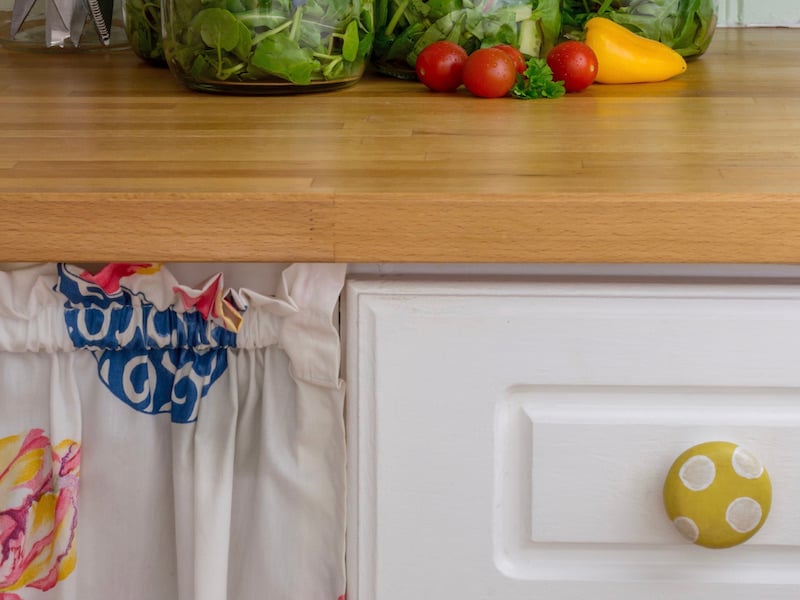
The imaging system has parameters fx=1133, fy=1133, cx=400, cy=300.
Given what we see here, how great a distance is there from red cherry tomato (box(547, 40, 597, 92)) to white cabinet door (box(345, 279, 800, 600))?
0.36m

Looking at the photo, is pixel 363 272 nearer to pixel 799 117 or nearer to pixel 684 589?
pixel 684 589

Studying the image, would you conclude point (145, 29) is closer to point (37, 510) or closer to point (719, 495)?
point (37, 510)

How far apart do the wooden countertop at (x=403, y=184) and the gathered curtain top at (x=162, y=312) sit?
0.13 ft

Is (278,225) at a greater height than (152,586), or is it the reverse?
(278,225)

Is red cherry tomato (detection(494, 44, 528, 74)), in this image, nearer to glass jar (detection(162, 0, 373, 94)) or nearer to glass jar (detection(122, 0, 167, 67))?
glass jar (detection(162, 0, 373, 94))

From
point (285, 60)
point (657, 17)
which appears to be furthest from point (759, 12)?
point (285, 60)

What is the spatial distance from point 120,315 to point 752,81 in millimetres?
635

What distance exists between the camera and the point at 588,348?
2.26ft

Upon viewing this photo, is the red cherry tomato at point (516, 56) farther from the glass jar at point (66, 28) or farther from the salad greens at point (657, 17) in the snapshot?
the glass jar at point (66, 28)

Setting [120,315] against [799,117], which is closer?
[120,315]

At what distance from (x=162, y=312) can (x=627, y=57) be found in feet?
1.74

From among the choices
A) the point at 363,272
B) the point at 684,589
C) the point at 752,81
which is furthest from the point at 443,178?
the point at 752,81

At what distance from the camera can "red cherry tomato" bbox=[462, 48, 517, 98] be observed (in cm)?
96

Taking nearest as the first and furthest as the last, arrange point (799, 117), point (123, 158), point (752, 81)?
point (123, 158) < point (799, 117) < point (752, 81)
